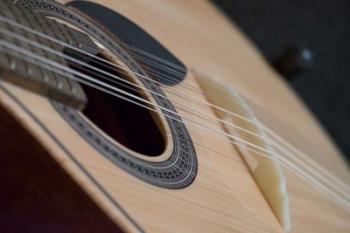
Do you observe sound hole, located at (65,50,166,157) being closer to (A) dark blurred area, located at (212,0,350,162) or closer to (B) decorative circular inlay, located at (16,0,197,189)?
(B) decorative circular inlay, located at (16,0,197,189)

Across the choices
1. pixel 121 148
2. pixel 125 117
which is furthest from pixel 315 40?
pixel 121 148

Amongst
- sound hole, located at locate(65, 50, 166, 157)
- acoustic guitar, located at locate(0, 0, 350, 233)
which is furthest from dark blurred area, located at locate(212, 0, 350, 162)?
sound hole, located at locate(65, 50, 166, 157)

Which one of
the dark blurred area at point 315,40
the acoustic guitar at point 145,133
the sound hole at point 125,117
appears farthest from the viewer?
the dark blurred area at point 315,40

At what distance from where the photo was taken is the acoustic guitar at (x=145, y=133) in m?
0.47

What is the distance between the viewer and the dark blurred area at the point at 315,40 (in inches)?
64.4

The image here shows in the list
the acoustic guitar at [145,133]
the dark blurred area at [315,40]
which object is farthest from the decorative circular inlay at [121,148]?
the dark blurred area at [315,40]

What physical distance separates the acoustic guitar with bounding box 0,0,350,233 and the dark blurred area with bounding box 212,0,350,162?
2.12ft

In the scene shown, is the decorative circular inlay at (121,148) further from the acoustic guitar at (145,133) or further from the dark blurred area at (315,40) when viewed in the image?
the dark blurred area at (315,40)

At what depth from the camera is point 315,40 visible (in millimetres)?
1692

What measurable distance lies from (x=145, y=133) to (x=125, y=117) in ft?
0.13

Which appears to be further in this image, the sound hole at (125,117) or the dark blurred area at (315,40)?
the dark blurred area at (315,40)

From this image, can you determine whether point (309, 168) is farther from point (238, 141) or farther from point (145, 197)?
point (145, 197)

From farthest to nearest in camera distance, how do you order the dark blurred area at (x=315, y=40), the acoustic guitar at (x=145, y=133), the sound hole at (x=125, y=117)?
the dark blurred area at (x=315, y=40), the sound hole at (x=125, y=117), the acoustic guitar at (x=145, y=133)

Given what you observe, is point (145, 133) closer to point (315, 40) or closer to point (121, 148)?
point (121, 148)
